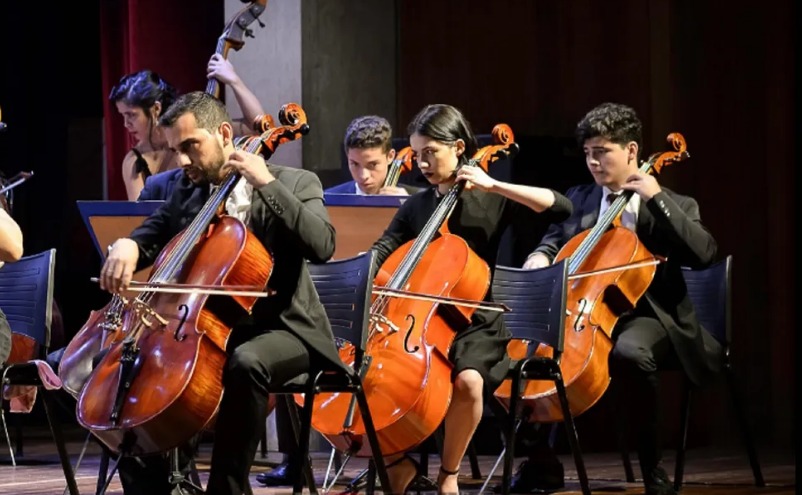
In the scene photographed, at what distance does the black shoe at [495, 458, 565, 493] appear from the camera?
406 cm

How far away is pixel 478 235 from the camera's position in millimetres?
3652

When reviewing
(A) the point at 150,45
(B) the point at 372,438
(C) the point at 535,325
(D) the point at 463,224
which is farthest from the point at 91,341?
(A) the point at 150,45

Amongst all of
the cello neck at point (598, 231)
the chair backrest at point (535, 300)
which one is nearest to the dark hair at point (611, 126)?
the cello neck at point (598, 231)

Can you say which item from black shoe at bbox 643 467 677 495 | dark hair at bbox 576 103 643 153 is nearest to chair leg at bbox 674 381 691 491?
black shoe at bbox 643 467 677 495

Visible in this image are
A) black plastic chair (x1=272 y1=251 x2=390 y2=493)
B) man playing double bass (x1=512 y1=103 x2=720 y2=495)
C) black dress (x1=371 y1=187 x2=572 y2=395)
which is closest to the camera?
black plastic chair (x1=272 y1=251 x2=390 y2=493)

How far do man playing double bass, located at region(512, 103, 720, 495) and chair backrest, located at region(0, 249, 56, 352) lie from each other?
1.34 metres

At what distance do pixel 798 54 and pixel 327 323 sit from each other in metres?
1.86

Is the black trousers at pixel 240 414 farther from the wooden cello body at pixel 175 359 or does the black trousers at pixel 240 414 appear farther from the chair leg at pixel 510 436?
the chair leg at pixel 510 436

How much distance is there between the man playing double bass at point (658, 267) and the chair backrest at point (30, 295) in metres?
1.34

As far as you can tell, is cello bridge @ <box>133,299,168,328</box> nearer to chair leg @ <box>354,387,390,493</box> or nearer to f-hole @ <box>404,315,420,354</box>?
chair leg @ <box>354,387,390,493</box>

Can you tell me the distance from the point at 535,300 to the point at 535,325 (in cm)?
6

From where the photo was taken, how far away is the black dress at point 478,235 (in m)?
3.50

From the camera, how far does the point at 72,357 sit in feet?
11.4

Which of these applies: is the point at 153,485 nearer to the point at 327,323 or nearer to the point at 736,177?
the point at 327,323
